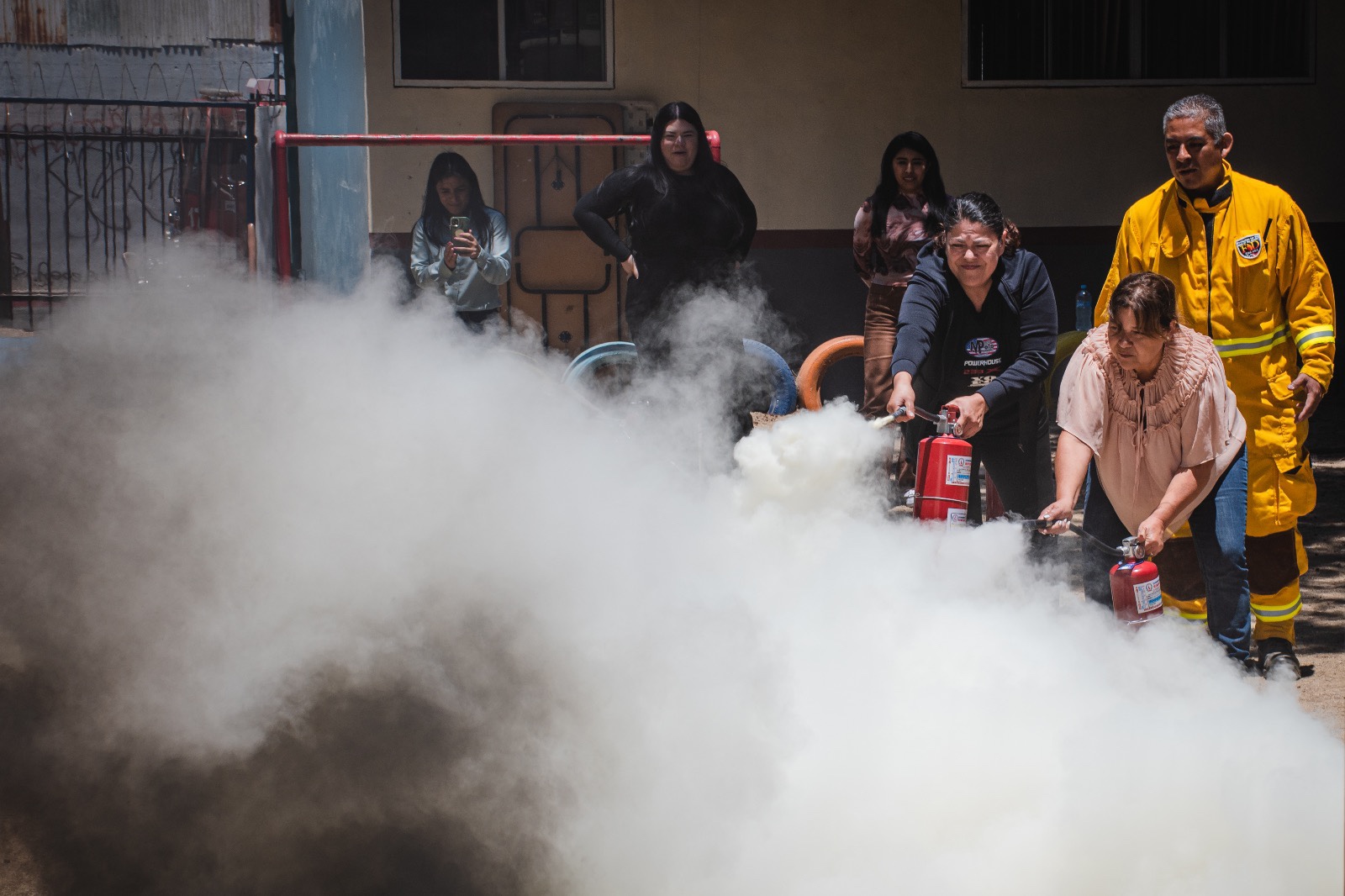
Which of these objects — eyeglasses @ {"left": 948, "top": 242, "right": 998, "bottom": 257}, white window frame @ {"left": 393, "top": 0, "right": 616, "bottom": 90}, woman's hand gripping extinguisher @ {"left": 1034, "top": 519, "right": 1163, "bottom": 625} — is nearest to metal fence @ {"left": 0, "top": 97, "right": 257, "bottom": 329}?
white window frame @ {"left": 393, "top": 0, "right": 616, "bottom": 90}

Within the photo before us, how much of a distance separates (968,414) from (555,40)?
6.28 meters

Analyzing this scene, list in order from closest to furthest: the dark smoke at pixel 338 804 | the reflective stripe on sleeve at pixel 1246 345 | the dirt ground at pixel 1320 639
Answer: the dark smoke at pixel 338 804 < the dirt ground at pixel 1320 639 < the reflective stripe on sleeve at pixel 1246 345

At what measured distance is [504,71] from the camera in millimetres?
9625

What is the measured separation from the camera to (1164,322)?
3.99 meters

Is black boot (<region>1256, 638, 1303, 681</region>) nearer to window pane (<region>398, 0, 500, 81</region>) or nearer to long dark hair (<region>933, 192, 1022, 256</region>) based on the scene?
long dark hair (<region>933, 192, 1022, 256</region>)

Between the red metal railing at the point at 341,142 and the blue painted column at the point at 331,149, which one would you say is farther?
the blue painted column at the point at 331,149

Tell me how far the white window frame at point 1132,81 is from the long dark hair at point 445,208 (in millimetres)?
4221

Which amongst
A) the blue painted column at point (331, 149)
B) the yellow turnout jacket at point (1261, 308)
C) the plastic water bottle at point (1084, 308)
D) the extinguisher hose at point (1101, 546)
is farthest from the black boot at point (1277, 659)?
the plastic water bottle at point (1084, 308)

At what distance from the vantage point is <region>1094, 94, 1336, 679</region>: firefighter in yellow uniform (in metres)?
4.35

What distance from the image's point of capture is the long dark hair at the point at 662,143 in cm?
629

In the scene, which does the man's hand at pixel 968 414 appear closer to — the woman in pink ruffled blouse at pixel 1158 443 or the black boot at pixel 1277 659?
the woman in pink ruffled blouse at pixel 1158 443

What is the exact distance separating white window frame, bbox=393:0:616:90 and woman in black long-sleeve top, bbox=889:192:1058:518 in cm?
528

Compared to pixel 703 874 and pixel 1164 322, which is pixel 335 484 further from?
pixel 1164 322

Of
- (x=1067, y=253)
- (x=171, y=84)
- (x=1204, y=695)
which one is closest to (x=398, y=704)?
(x=1204, y=695)
